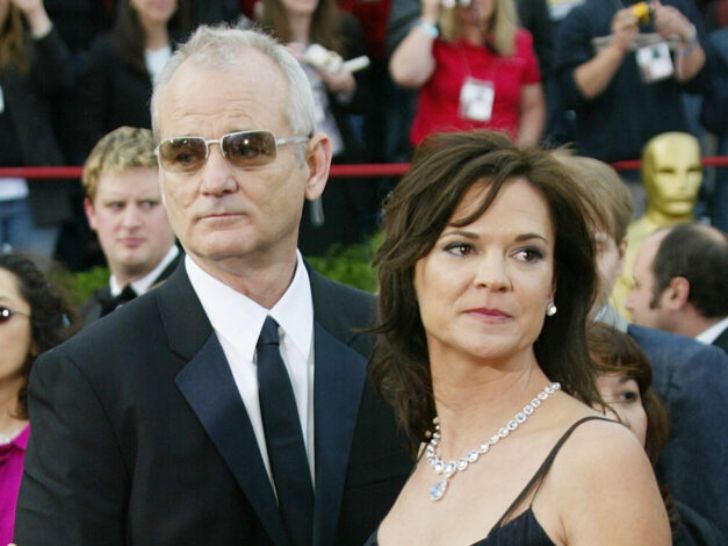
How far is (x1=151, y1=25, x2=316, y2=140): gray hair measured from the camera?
356cm

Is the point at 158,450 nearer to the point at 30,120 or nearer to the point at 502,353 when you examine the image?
the point at 502,353

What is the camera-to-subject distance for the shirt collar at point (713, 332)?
5984 mm

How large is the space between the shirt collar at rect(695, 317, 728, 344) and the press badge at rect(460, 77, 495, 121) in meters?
→ 1.97

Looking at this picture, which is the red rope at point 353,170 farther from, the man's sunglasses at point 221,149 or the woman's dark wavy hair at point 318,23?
the man's sunglasses at point 221,149

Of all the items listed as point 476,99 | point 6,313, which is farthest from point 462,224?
point 476,99

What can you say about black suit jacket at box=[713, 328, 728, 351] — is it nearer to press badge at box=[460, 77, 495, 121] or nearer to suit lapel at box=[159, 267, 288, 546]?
press badge at box=[460, 77, 495, 121]

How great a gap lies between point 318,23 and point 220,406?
449 cm

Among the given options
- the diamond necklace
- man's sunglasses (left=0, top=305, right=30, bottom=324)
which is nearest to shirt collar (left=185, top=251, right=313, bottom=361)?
the diamond necklace

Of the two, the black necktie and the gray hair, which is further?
the gray hair

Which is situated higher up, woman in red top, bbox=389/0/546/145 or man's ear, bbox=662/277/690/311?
woman in red top, bbox=389/0/546/145

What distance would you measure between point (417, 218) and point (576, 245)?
320mm

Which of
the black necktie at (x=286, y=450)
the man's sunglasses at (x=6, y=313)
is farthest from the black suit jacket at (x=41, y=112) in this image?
the black necktie at (x=286, y=450)

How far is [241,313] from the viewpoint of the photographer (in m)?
3.56

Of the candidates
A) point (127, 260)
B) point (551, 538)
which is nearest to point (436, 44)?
point (127, 260)
